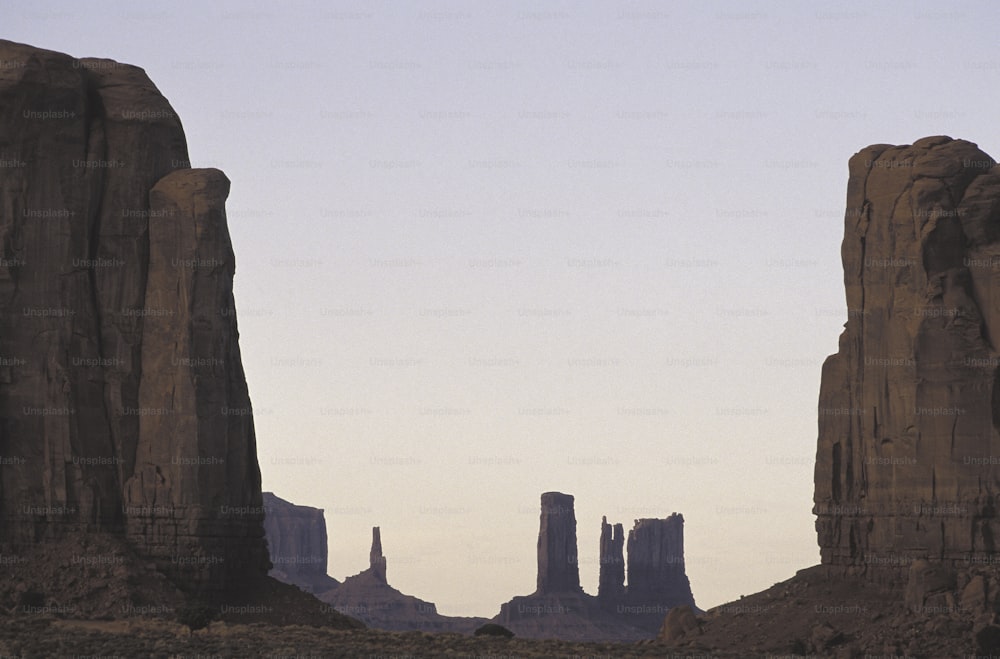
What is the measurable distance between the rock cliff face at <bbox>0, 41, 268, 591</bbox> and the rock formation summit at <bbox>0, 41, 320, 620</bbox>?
0.06 metres

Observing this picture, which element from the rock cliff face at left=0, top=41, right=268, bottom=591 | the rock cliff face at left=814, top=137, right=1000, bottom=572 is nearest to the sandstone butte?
the rock cliff face at left=0, top=41, right=268, bottom=591

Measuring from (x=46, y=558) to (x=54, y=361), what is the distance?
8190mm

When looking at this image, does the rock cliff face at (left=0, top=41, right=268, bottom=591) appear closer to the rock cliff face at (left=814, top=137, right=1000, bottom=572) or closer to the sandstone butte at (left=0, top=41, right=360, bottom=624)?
the sandstone butte at (left=0, top=41, right=360, bottom=624)

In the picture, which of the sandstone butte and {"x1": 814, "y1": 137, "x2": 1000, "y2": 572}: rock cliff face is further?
the sandstone butte

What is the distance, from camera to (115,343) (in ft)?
265

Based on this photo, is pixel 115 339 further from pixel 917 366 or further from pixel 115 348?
pixel 917 366

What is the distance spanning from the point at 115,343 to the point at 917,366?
32915 millimetres

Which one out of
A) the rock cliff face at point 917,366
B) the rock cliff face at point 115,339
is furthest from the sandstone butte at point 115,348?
the rock cliff face at point 917,366

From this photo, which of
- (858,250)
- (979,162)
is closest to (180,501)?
(858,250)

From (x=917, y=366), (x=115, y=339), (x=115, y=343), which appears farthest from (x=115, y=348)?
(x=917, y=366)

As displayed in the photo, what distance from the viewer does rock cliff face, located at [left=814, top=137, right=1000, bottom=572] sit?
2896 inches

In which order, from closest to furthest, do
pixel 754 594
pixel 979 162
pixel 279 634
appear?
1. pixel 279 634
2. pixel 979 162
3. pixel 754 594

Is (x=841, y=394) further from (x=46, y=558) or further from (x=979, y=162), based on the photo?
(x=46, y=558)

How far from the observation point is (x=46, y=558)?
76.9m
